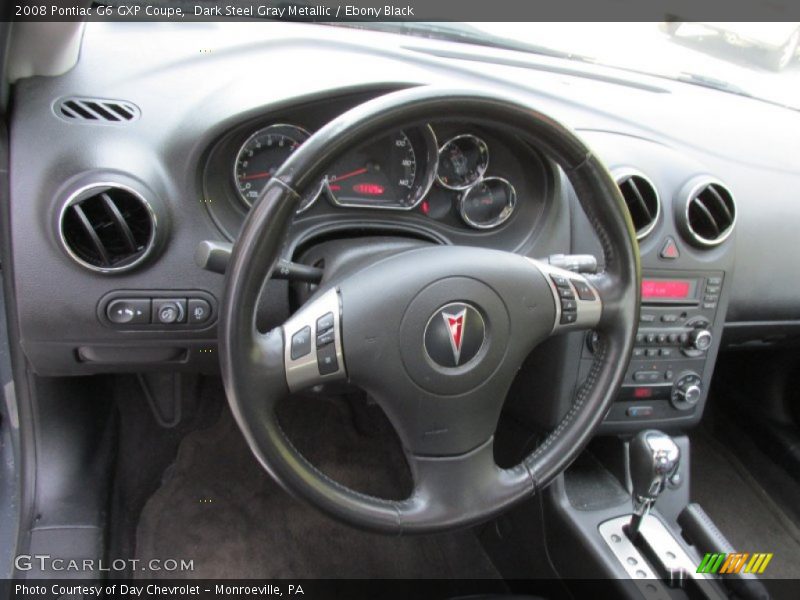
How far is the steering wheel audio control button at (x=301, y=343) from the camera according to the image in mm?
991

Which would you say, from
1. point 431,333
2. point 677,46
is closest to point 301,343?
point 431,333

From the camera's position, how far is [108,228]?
122cm

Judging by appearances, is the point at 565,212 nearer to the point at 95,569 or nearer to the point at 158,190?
the point at 158,190

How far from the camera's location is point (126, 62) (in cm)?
128

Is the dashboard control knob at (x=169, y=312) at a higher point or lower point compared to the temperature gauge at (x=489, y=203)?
lower

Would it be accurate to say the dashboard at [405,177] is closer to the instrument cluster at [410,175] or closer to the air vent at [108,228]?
the instrument cluster at [410,175]

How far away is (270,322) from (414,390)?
451 mm

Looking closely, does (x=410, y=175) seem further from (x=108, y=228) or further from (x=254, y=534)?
(x=254, y=534)

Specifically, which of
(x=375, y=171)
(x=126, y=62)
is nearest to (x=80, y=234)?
(x=126, y=62)

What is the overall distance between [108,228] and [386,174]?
545 millimetres

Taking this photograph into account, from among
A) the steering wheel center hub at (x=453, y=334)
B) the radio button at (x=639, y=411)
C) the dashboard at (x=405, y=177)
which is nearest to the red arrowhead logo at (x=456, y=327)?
the steering wheel center hub at (x=453, y=334)

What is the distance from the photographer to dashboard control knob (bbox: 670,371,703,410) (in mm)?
1668

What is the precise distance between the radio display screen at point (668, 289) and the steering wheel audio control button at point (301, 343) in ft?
2.97
